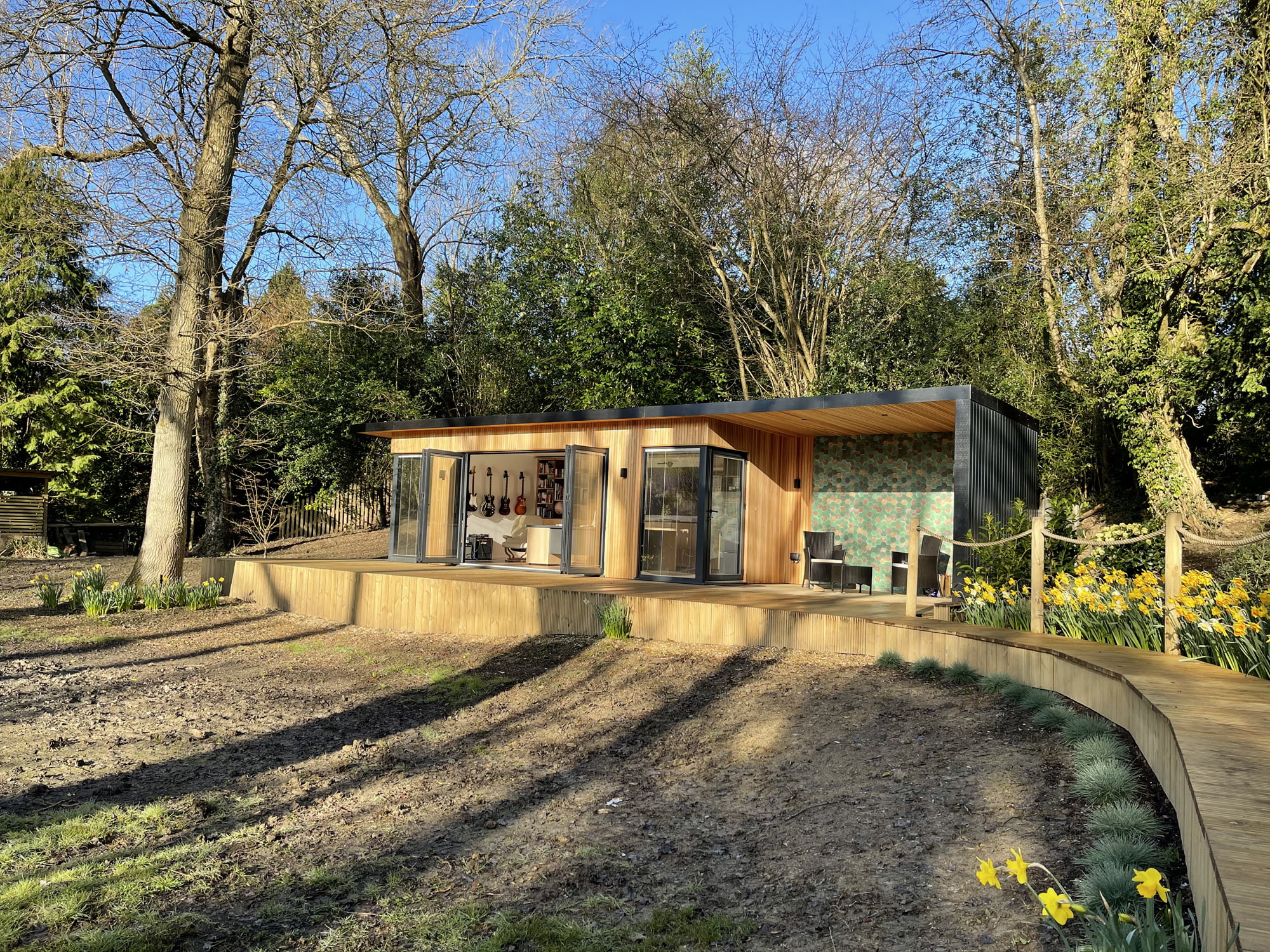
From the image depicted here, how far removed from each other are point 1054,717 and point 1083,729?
1.18ft

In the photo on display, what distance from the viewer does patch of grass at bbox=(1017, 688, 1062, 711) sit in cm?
554

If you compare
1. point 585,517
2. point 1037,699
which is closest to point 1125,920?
point 1037,699

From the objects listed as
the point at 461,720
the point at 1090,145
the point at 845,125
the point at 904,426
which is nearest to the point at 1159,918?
the point at 461,720

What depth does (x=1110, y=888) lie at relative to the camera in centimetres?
301

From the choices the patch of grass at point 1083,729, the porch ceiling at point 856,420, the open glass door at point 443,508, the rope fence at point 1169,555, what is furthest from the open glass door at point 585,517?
the patch of grass at point 1083,729

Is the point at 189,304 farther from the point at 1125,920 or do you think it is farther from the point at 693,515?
the point at 1125,920

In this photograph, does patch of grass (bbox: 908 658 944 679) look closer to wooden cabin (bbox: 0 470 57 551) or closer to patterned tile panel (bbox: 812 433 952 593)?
patterned tile panel (bbox: 812 433 952 593)

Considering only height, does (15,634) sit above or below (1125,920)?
below

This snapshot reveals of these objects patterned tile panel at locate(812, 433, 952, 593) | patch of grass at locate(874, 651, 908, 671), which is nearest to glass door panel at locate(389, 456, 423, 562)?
patterned tile panel at locate(812, 433, 952, 593)

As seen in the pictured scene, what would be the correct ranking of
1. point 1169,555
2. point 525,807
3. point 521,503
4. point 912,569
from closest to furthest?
point 525,807, point 1169,555, point 912,569, point 521,503

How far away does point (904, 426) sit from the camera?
11133 millimetres

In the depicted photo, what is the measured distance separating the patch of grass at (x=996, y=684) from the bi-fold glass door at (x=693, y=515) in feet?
16.7

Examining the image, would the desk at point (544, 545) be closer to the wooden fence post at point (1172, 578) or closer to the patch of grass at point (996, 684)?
the patch of grass at point (996, 684)

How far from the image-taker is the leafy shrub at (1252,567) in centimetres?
768
